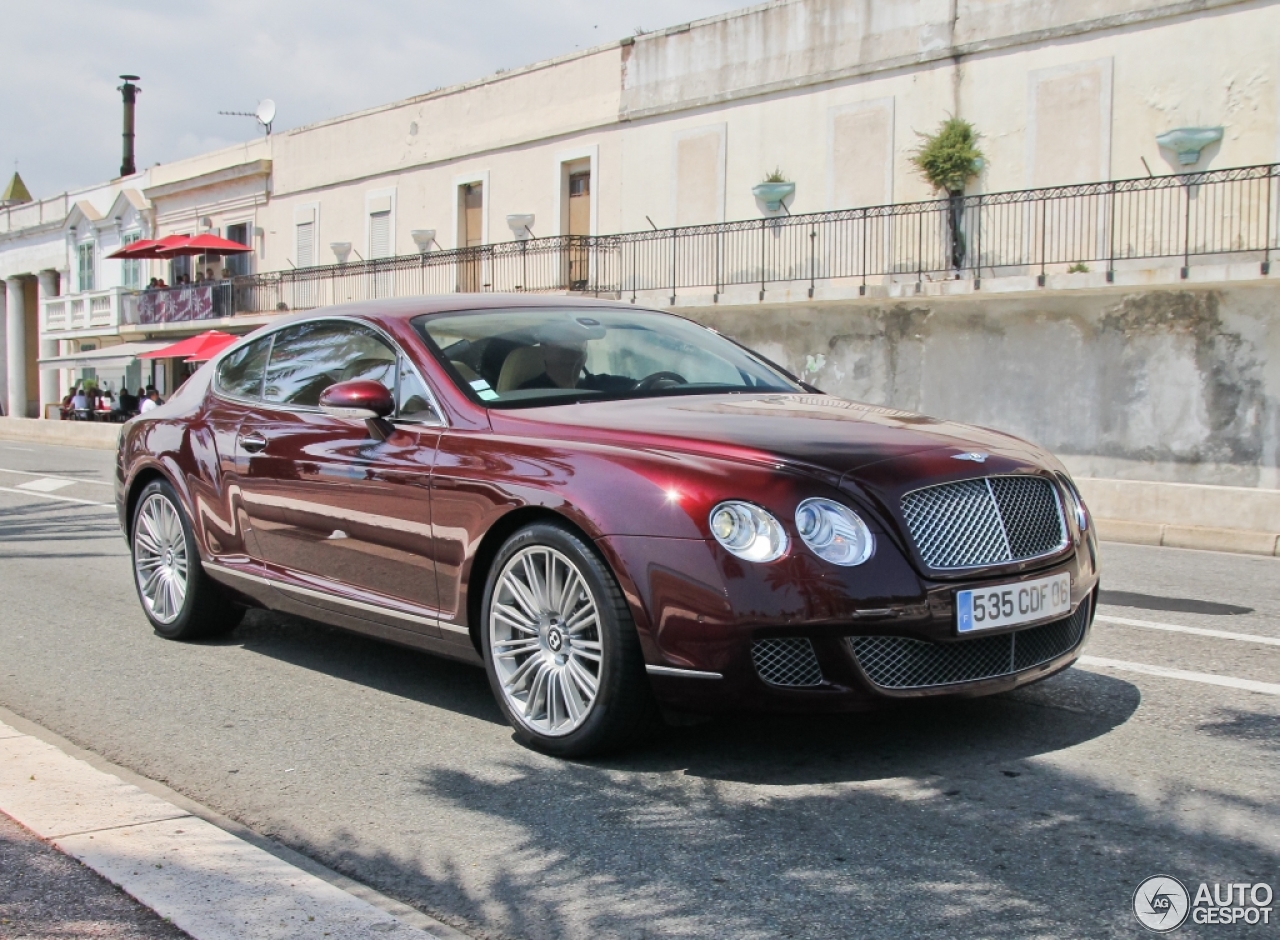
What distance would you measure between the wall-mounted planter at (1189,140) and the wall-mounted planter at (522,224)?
13982mm

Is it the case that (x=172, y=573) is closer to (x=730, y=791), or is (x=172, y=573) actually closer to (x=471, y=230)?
Result: (x=730, y=791)

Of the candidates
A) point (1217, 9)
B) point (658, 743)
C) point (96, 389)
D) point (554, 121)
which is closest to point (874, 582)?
point (658, 743)

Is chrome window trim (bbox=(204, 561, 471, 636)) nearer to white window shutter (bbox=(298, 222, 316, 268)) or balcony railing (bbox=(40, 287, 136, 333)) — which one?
white window shutter (bbox=(298, 222, 316, 268))

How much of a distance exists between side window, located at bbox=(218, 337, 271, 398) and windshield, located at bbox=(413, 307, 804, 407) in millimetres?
1217

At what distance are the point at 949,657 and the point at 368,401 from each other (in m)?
2.34

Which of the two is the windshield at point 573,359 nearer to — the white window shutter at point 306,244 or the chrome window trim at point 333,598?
the chrome window trim at point 333,598

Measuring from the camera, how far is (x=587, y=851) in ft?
12.1

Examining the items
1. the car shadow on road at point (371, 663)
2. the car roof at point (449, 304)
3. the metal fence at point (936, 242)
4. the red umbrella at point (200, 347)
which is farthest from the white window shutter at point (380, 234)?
the car roof at point (449, 304)

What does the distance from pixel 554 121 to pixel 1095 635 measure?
79.1 ft

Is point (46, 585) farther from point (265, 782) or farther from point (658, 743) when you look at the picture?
point (658, 743)

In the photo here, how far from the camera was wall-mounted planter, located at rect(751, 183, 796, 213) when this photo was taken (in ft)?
79.2

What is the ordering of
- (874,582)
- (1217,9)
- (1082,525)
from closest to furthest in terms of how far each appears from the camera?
1. (874,582)
2. (1082,525)
3. (1217,9)

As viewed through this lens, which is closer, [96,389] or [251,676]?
[251,676]

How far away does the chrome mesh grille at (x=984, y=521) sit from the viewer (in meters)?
4.17
